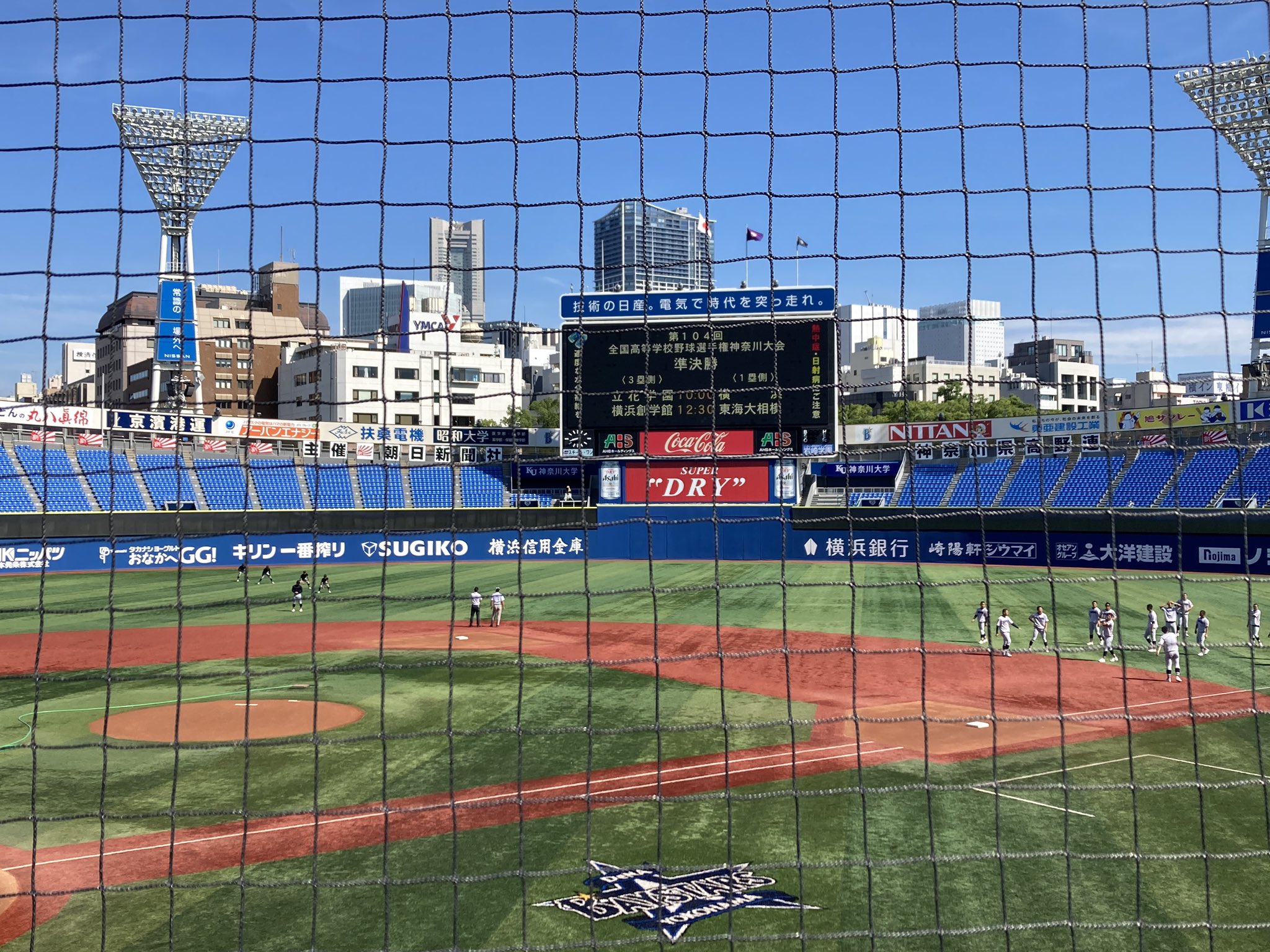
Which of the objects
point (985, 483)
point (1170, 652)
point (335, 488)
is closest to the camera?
point (1170, 652)

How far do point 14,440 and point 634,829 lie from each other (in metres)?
31.8

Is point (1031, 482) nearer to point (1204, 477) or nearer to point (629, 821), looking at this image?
point (1204, 477)

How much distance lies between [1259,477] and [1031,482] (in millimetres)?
10722

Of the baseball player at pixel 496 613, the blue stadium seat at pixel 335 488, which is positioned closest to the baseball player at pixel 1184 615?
the baseball player at pixel 496 613

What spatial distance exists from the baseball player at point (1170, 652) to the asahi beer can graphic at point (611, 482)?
2671 cm

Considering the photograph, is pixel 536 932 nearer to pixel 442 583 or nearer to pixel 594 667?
pixel 594 667

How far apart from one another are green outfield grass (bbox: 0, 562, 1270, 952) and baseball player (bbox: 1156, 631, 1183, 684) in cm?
101

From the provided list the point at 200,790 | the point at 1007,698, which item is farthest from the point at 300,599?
the point at 1007,698

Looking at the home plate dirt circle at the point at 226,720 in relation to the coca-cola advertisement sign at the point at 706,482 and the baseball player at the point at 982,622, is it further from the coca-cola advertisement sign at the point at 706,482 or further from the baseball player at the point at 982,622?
the coca-cola advertisement sign at the point at 706,482

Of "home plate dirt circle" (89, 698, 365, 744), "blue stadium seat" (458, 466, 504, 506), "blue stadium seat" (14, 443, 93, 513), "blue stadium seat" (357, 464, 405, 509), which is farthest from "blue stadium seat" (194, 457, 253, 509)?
"home plate dirt circle" (89, 698, 365, 744)

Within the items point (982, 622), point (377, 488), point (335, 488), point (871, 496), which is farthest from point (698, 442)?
point (982, 622)

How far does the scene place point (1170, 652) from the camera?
66.3 feet

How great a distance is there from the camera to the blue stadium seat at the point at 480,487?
1882 inches

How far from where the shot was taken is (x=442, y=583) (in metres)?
37.3
